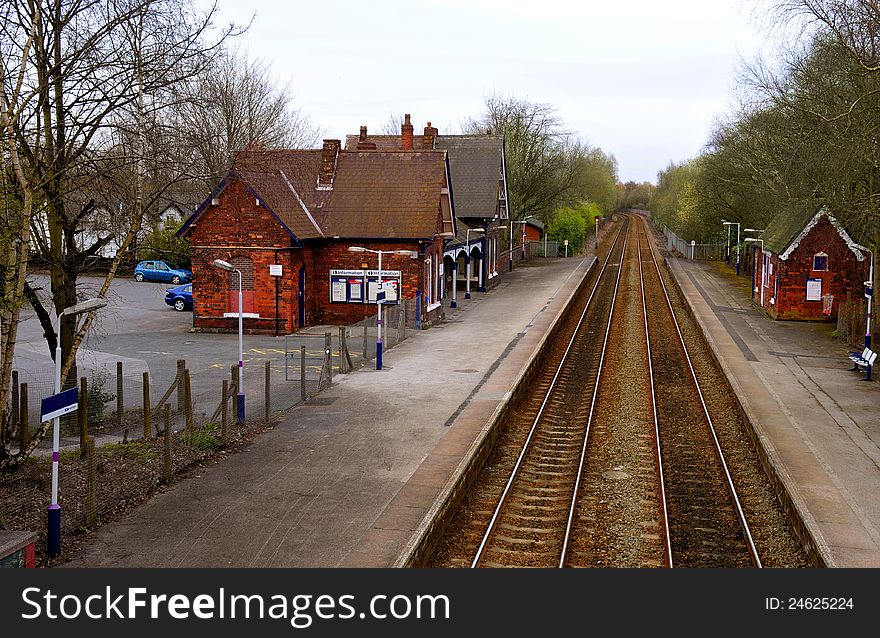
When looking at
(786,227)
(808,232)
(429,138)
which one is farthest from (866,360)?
(429,138)

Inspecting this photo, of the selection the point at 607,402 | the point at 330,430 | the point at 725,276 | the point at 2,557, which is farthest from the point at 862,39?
the point at 725,276

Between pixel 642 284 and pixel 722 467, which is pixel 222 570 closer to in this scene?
pixel 722 467

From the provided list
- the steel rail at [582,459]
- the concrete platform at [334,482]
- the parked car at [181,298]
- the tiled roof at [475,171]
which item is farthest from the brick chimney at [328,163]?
the tiled roof at [475,171]

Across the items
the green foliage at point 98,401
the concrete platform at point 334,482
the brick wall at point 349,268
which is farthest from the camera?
the brick wall at point 349,268

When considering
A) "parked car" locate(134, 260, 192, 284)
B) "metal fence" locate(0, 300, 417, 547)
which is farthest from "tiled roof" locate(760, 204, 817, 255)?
"parked car" locate(134, 260, 192, 284)

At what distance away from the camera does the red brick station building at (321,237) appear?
3102cm

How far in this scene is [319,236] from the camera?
33031 mm

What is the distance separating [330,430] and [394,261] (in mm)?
16712

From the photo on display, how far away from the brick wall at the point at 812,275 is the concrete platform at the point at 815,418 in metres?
0.81

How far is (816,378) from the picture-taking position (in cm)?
2322

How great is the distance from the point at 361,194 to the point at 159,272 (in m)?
18.6

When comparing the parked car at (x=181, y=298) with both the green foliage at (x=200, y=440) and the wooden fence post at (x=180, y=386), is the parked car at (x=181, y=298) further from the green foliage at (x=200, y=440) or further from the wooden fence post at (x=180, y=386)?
the green foliage at (x=200, y=440)

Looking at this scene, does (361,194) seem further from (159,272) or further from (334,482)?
(334,482)

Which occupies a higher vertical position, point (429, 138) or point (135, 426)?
point (429, 138)
